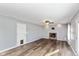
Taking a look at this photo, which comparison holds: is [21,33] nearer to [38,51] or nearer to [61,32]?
[38,51]

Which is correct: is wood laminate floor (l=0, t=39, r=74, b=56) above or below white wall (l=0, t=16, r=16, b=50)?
below

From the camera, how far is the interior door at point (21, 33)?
22.5ft

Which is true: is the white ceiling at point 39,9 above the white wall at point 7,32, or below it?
above

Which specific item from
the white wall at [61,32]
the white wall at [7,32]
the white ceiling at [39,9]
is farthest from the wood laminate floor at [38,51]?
the white wall at [61,32]

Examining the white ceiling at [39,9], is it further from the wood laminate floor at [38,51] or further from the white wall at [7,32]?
the wood laminate floor at [38,51]

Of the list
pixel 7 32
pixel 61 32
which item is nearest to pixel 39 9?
pixel 7 32

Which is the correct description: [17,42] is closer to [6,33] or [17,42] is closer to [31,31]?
[6,33]

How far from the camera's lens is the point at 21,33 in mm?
7340

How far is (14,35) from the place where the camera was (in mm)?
6254

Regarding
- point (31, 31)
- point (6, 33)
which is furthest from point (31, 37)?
point (6, 33)

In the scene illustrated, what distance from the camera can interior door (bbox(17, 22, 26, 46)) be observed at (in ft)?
22.5

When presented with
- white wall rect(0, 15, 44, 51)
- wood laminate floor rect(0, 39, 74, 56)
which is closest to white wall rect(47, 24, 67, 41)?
wood laminate floor rect(0, 39, 74, 56)

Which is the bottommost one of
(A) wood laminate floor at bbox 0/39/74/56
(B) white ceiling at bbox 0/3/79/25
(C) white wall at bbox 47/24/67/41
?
(A) wood laminate floor at bbox 0/39/74/56

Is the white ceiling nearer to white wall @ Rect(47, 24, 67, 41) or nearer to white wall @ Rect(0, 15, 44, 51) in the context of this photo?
white wall @ Rect(0, 15, 44, 51)
